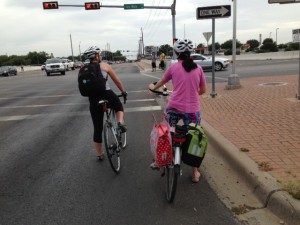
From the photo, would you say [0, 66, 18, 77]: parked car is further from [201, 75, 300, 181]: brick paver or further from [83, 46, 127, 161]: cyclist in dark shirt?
[83, 46, 127, 161]: cyclist in dark shirt

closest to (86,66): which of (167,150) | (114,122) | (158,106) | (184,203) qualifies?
(114,122)

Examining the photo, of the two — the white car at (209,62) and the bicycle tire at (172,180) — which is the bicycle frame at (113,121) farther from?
the white car at (209,62)

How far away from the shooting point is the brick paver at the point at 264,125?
503 centimetres

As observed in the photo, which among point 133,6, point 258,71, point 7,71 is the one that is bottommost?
point 7,71

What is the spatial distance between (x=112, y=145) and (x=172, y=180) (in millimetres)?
1579

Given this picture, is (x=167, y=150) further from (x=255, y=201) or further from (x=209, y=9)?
(x=209, y=9)

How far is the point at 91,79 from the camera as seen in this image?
5.32 m

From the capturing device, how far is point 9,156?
260 inches

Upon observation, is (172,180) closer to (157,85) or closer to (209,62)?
(157,85)

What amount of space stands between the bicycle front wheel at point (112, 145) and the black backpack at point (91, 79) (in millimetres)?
623

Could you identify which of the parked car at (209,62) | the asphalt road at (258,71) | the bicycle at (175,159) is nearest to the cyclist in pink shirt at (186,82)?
the bicycle at (175,159)

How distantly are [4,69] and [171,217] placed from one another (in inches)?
2043

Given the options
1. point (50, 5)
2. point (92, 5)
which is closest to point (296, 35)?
point (92, 5)

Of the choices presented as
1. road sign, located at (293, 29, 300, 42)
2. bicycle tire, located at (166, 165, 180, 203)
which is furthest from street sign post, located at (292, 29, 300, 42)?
bicycle tire, located at (166, 165, 180, 203)
